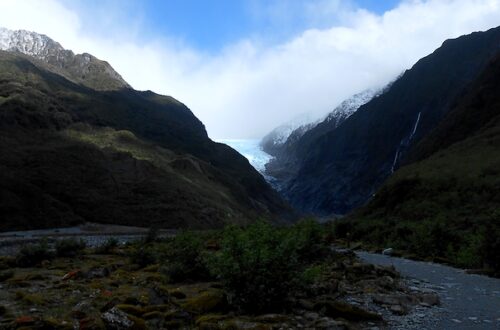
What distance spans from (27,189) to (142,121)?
286 ft

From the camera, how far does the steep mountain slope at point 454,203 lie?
23.4m

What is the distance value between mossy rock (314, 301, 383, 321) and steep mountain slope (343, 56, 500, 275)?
33.0 feet

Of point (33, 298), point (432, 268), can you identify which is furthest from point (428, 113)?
point (33, 298)

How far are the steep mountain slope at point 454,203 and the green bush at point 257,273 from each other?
10.7 meters

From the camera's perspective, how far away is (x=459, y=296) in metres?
13.0

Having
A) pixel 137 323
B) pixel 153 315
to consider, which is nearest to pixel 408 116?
pixel 153 315

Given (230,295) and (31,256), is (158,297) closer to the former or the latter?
(230,295)

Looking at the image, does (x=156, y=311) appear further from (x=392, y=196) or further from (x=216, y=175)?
(x=216, y=175)

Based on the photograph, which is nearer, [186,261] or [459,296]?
[459,296]

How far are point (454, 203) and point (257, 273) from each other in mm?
40246

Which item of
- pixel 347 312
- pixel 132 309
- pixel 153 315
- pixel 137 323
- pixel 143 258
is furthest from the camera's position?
pixel 143 258

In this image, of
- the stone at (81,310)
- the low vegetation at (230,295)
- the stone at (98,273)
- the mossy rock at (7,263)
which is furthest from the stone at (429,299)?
the mossy rock at (7,263)

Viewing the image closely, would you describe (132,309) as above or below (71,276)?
above

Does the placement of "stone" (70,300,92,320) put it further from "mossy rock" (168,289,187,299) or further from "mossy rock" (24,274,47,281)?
"mossy rock" (24,274,47,281)
